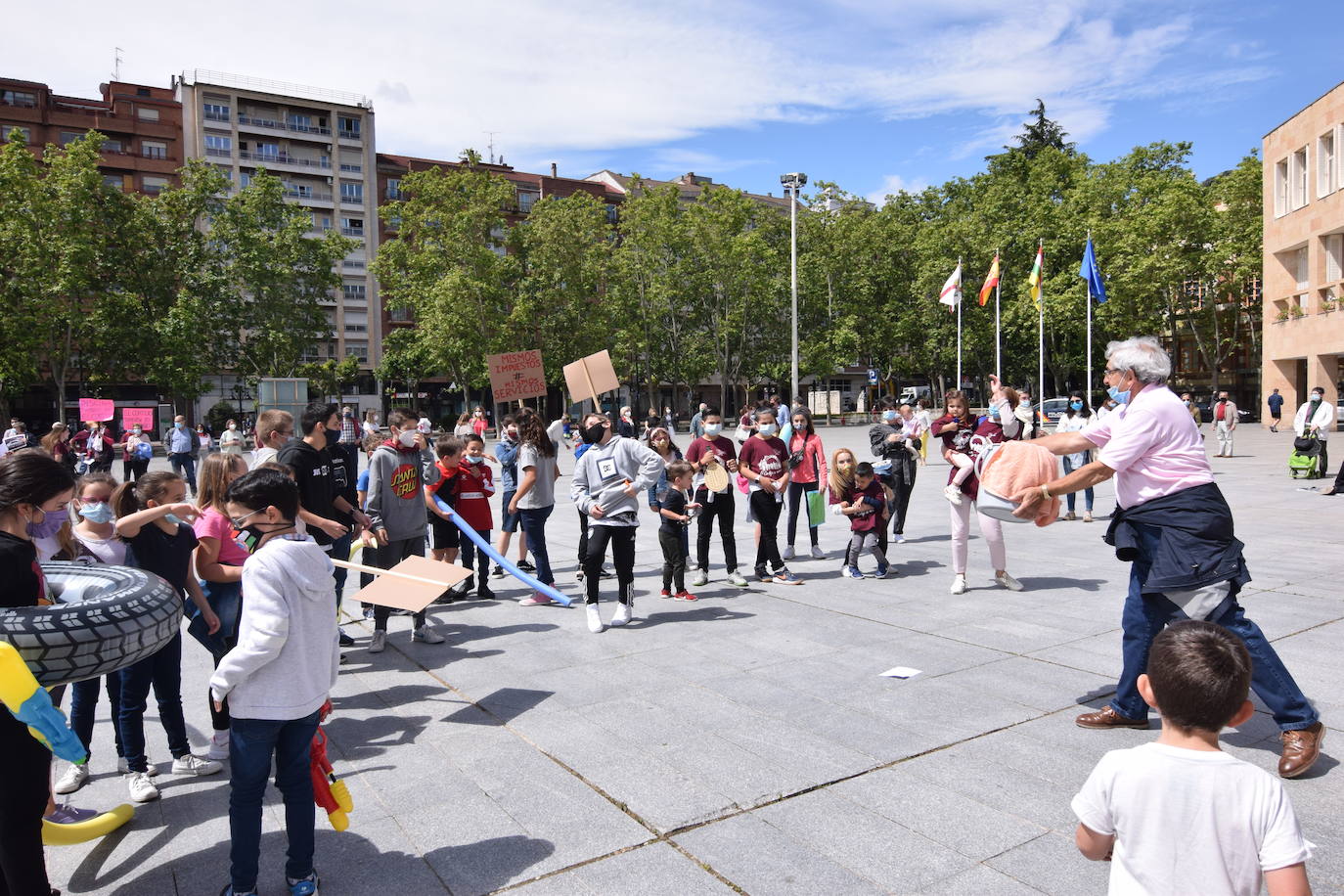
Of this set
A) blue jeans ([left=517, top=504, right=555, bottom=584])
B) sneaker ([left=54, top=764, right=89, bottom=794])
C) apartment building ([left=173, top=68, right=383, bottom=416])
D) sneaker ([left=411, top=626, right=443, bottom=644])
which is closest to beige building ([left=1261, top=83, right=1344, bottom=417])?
blue jeans ([left=517, top=504, right=555, bottom=584])

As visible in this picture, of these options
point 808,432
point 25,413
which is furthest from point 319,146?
point 808,432

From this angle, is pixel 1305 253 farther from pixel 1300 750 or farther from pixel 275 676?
pixel 275 676

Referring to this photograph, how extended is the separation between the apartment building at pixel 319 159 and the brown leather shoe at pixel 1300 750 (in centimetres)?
6570

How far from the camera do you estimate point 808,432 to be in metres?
10.0

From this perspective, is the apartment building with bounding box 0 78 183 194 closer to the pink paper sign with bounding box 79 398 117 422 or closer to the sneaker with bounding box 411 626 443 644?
the pink paper sign with bounding box 79 398 117 422

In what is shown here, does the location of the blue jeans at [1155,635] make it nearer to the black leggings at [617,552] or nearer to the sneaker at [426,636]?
the black leggings at [617,552]

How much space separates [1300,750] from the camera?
12.8ft

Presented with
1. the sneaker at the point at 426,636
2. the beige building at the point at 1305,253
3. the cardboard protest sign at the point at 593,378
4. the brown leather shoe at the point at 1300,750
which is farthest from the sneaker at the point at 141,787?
the beige building at the point at 1305,253

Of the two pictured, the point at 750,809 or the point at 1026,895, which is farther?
the point at 750,809

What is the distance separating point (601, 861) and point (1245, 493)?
1490 cm

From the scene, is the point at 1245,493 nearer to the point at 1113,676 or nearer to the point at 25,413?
→ the point at 1113,676

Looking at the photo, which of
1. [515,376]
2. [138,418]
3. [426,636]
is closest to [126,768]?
[426,636]

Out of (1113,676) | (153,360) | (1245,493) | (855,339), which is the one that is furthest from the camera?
(855,339)

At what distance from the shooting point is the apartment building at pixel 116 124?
57750 millimetres
